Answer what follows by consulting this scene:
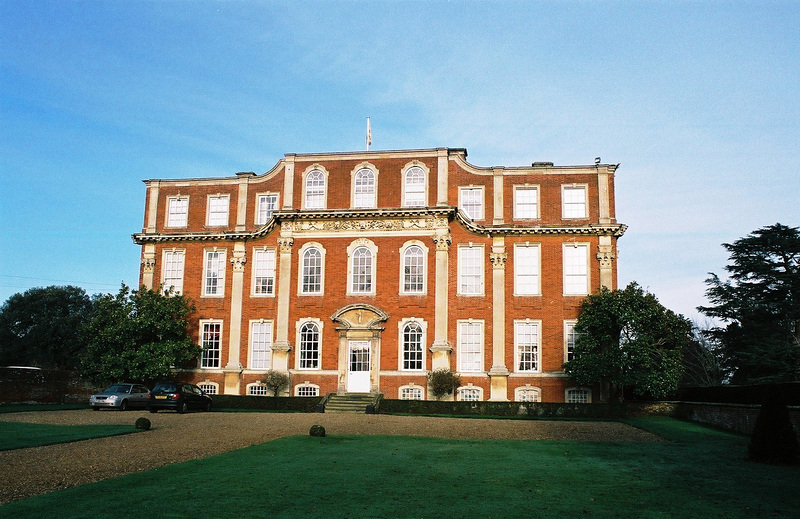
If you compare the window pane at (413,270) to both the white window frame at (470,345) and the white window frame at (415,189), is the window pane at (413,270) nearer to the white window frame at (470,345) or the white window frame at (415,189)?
the white window frame at (415,189)

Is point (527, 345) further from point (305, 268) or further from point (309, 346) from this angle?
point (305, 268)

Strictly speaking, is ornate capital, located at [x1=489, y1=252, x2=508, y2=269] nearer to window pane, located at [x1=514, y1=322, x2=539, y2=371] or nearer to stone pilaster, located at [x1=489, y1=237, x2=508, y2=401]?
stone pilaster, located at [x1=489, y1=237, x2=508, y2=401]

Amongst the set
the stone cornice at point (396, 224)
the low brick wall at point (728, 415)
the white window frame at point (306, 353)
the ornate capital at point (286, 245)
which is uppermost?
the stone cornice at point (396, 224)

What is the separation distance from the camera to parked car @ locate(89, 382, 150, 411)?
3142 centimetres

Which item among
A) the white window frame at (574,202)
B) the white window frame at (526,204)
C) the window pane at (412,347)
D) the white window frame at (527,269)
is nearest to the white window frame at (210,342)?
the window pane at (412,347)

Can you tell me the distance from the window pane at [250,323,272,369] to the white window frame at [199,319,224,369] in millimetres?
1958

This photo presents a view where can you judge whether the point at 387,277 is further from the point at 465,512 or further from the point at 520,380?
the point at 465,512

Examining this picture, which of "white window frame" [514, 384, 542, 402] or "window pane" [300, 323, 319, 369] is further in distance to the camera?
"window pane" [300, 323, 319, 369]

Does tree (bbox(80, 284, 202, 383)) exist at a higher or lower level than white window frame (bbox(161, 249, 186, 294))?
lower

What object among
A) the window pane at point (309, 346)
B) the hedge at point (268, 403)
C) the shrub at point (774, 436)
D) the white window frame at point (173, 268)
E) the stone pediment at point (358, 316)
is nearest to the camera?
the shrub at point (774, 436)

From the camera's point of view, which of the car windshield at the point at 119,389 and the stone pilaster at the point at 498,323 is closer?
the car windshield at the point at 119,389

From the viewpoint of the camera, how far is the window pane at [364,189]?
125ft

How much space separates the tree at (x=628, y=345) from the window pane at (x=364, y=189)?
13.0 meters

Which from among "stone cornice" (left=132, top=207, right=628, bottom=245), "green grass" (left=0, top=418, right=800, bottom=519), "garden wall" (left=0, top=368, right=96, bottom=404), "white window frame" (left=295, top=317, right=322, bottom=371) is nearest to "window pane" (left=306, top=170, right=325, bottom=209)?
"stone cornice" (left=132, top=207, right=628, bottom=245)
